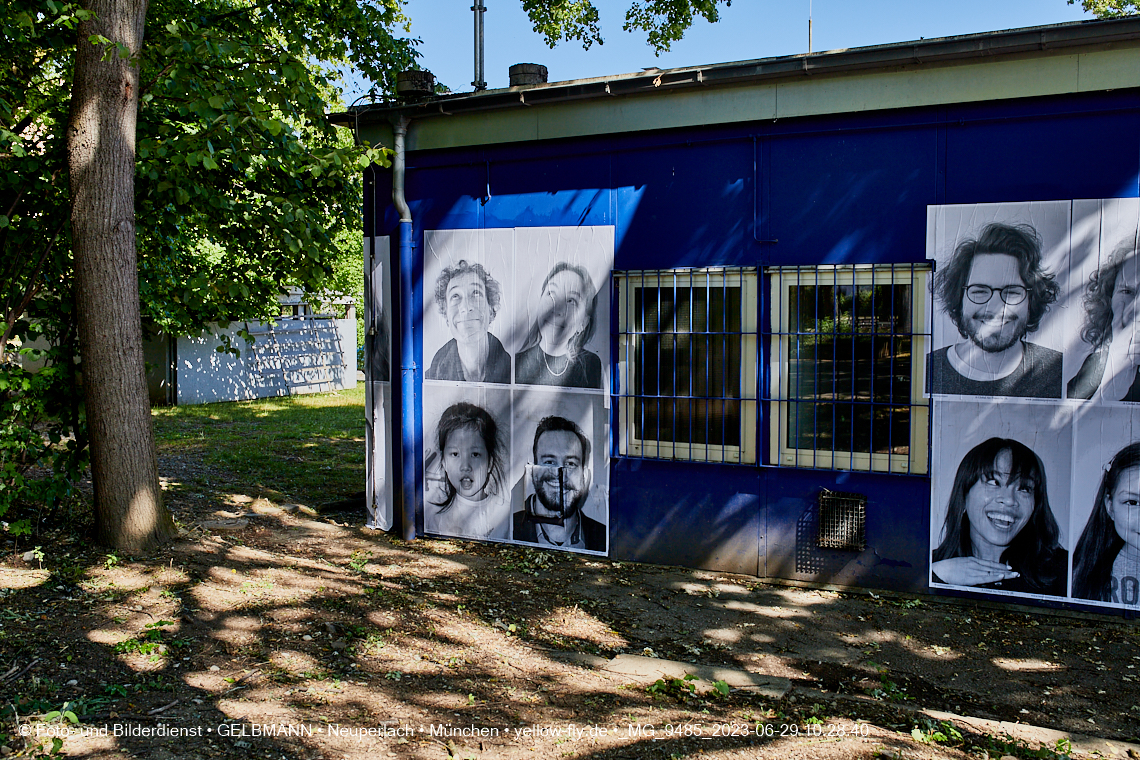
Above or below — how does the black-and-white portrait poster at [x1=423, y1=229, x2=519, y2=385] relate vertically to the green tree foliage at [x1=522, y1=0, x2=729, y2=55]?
below

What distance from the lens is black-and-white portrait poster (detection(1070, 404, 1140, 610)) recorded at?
221 inches

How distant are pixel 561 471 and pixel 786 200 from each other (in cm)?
285

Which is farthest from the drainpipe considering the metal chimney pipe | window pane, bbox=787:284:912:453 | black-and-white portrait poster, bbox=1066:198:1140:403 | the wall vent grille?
black-and-white portrait poster, bbox=1066:198:1140:403

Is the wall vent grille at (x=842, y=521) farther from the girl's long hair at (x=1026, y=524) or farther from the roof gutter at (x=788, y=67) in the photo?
the roof gutter at (x=788, y=67)

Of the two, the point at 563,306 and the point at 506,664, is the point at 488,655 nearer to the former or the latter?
the point at 506,664

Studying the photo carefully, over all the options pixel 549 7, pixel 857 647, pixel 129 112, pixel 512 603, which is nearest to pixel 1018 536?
pixel 857 647

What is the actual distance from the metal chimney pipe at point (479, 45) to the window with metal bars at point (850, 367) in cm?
389

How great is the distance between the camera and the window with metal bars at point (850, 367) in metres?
6.16

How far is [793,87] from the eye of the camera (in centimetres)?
629

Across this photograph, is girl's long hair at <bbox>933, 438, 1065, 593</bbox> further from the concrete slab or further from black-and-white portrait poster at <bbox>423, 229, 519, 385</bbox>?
black-and-white portrait poster at <bbox>423, 229, 519, 385</bbox>

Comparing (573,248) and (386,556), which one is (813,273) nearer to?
(573,248)

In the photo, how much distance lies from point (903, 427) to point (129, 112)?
20.0 ft

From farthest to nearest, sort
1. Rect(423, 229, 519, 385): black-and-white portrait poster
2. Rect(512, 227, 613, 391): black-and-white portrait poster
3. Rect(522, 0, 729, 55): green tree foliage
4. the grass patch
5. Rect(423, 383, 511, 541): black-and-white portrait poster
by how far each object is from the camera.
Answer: Rect(522, 0, 729, 55): green tree foliage, the grass patch, Rect(423, 383, 511, 541): black-and-white portrait poster, Rect(423, 229, 519, 385): black-and-white portrait poster, Rect(512, 227, 613, 391): black-and-white portrait poster

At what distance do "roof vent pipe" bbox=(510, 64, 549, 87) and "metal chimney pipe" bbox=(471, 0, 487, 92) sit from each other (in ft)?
3.02
